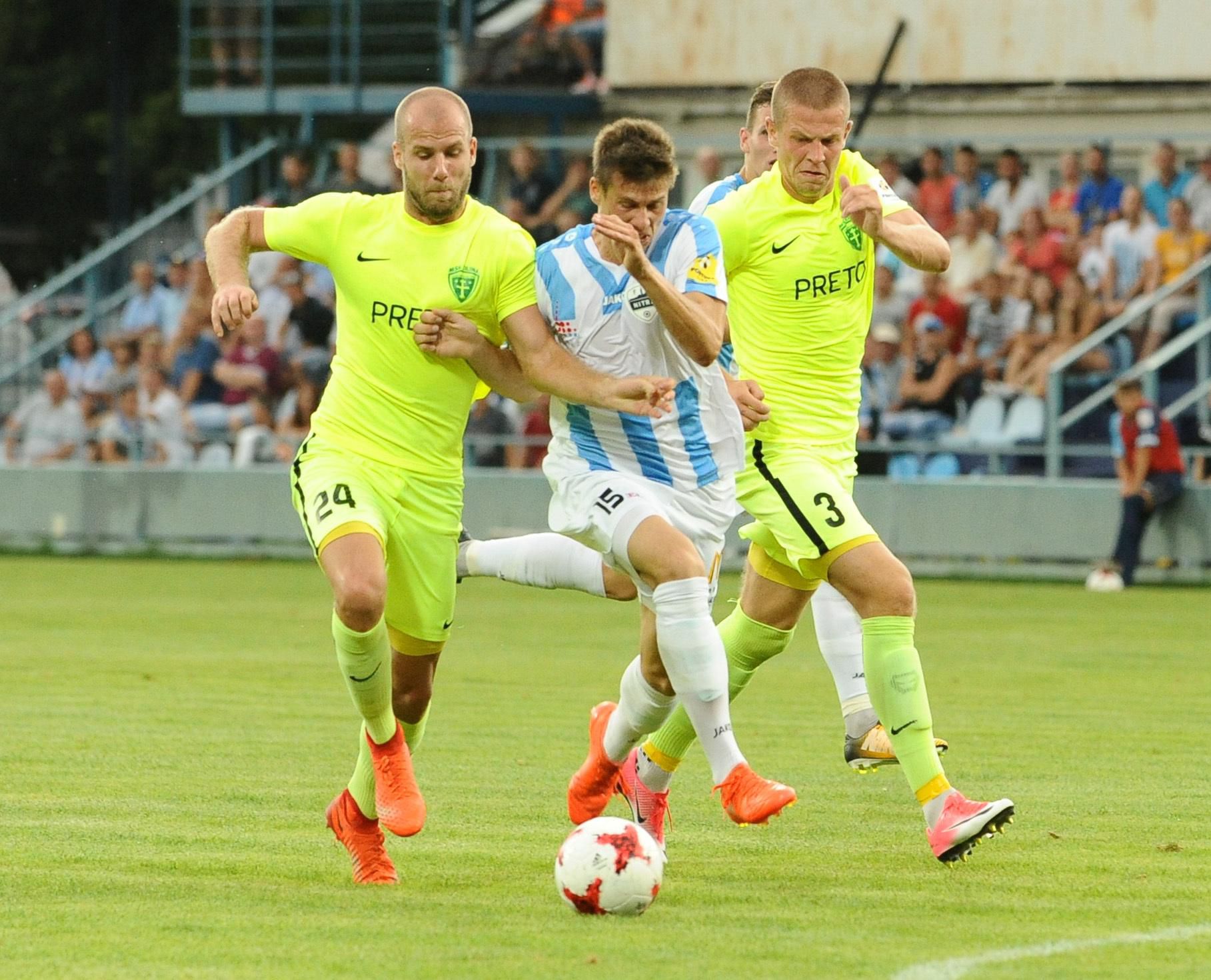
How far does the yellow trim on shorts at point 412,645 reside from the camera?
7.31 metres

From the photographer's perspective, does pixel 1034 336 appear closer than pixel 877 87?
Yes

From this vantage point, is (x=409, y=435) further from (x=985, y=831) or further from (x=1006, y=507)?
(x=1006, y=507)

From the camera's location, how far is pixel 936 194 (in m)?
23.0

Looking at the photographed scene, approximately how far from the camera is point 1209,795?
866cm

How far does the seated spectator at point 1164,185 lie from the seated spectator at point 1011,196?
1094 mm

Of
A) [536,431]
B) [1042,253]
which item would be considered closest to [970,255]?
[1042,253]

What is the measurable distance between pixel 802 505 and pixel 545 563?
1.34 m

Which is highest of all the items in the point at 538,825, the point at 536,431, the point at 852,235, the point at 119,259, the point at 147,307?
the point at 852,235

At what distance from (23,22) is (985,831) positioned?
130 feet

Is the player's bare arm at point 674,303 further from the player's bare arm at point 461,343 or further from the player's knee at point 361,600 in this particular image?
the player's knee at point 361,600

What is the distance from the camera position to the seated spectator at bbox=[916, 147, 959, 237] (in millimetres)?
22844

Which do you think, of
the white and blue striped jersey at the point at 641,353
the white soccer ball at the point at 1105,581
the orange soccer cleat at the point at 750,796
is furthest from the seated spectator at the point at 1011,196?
the orange soccer cleat at the point at 750,796

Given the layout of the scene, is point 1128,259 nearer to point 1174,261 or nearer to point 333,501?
point 1174,261

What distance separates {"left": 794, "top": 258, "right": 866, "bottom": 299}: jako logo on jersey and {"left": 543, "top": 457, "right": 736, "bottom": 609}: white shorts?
111cm
